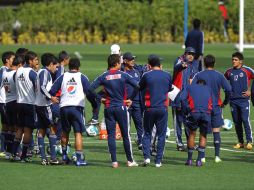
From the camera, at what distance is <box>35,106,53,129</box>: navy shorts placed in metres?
18.6

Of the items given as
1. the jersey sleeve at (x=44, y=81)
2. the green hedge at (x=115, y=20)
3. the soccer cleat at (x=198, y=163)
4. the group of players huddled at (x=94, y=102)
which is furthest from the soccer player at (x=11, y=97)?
the green hedge at (x=115, y=20)

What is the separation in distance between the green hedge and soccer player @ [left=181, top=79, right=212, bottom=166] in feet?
183

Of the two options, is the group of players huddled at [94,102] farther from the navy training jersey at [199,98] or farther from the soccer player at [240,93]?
the soccer player at [240,93]

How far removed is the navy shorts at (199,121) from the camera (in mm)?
18375

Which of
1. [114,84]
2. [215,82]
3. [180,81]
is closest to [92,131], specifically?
[180,81]

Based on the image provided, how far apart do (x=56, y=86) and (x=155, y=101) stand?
67.2 inches

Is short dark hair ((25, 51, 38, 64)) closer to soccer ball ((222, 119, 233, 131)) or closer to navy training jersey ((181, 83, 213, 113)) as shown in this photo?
navy training jersey ((181, 83, 213, 113))

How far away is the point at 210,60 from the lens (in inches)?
740

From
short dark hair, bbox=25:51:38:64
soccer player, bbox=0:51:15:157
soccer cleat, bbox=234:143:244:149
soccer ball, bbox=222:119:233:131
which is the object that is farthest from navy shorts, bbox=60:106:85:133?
soccer ball, bbox=222:119:233:131

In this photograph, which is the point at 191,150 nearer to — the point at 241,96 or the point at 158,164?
the point at 158,164

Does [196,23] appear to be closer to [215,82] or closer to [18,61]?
[215,82]

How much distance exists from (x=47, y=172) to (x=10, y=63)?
9.79 feet

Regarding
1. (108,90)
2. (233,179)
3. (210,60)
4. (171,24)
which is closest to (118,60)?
(108,90)

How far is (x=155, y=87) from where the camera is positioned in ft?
59.5
